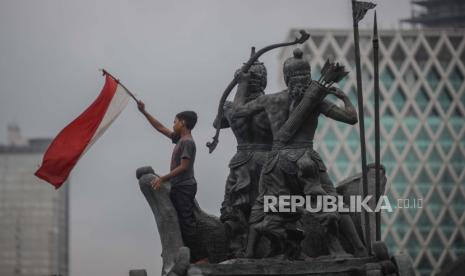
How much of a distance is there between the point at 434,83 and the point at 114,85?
102 m

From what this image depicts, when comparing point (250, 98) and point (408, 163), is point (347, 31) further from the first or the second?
point (250, 98)

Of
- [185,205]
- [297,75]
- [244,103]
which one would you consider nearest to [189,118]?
[244,103]

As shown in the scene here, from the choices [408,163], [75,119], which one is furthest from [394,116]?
[75,119]

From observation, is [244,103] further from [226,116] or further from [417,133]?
[417,133]

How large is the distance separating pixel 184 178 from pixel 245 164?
1.13 meters

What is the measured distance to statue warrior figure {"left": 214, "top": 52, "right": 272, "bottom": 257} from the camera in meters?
26.5

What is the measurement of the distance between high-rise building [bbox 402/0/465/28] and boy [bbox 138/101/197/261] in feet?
372

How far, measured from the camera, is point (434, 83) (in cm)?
12838

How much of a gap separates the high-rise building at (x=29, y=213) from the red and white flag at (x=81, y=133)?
13753cm

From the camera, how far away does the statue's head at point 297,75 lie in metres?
25.5

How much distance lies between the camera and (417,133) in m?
127

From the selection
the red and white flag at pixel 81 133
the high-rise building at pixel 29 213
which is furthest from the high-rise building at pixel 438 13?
the red and white flag at pixel 81 133

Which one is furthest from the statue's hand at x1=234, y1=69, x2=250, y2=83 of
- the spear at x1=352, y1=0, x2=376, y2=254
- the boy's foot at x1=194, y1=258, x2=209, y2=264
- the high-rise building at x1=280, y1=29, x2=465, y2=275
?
the high-rise building at x1=280, y1=29, x2=465, y2=275

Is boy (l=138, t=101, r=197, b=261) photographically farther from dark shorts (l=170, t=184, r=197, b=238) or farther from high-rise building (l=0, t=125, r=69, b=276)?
high-rise building (l=0, t=125, r=69, b=276)
